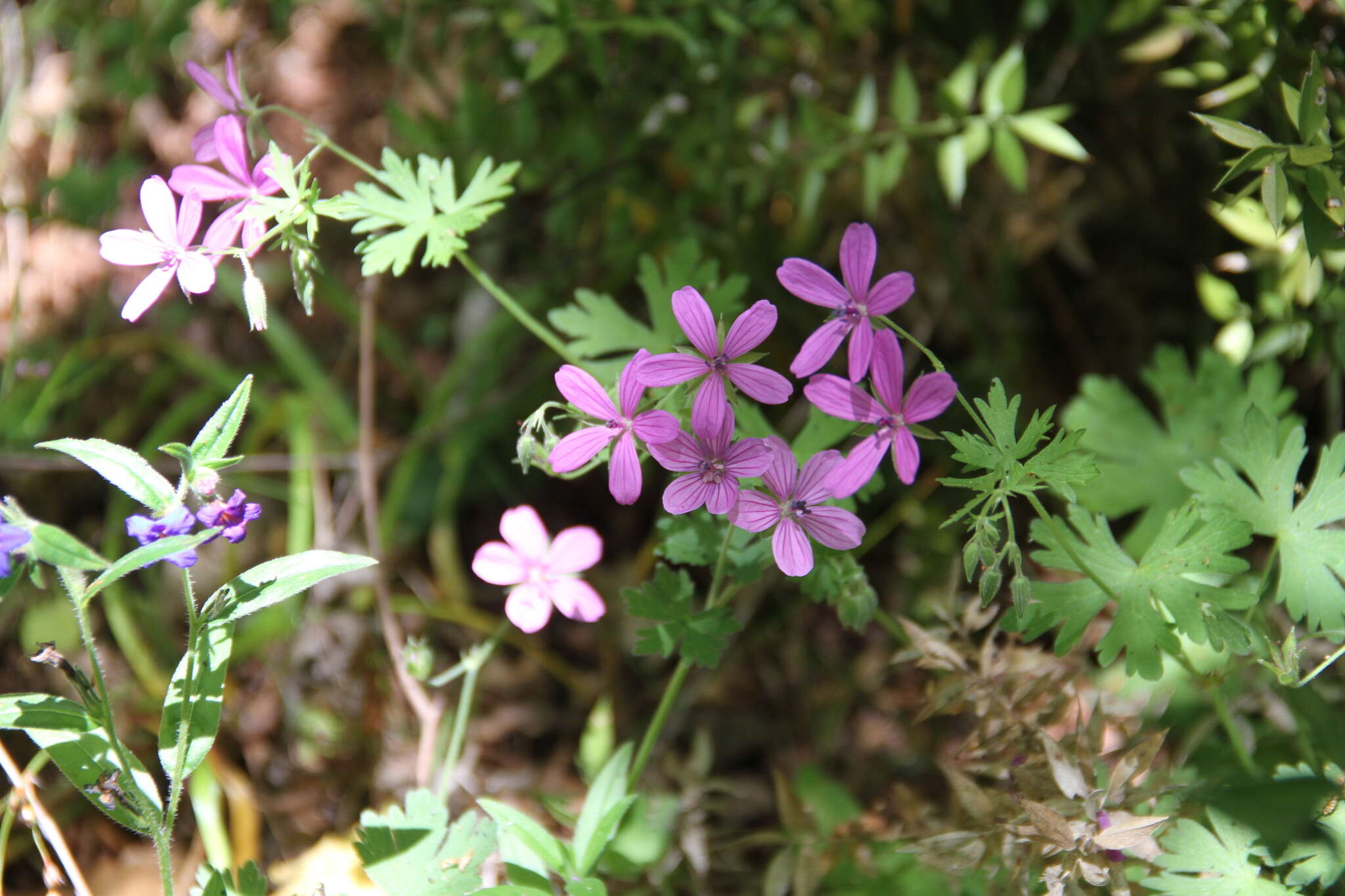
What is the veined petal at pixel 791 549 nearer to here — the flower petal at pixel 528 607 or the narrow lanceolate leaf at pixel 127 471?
the flower petal at pixel 528 607

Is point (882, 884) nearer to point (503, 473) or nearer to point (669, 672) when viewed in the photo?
point (669, 672)

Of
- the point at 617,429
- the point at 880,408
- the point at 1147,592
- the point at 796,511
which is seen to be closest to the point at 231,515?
the point at 617,429

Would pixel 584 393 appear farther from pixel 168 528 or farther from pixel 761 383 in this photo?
pixel 168 528

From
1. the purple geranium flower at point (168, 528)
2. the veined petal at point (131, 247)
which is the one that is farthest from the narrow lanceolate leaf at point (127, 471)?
the veined petal at point (131, 247)

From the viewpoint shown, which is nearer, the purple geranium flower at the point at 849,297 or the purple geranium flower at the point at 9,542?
the purple geranium flower at the point at 9,542

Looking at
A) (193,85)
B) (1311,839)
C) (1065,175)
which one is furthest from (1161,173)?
(193,85)
